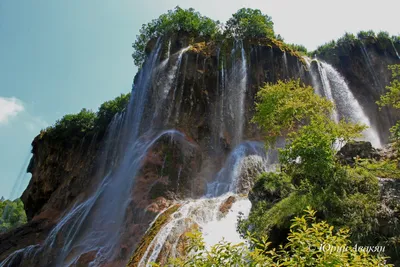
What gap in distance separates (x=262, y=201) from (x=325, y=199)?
258 cm

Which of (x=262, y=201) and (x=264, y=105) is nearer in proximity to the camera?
(x=262, y=201)

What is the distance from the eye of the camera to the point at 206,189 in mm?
18250

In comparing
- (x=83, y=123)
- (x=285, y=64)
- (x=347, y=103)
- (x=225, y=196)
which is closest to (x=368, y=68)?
(x=347, y=103)

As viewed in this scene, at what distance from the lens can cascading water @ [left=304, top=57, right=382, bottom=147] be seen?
A: 2294cm

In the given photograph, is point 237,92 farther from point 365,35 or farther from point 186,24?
point 365,35

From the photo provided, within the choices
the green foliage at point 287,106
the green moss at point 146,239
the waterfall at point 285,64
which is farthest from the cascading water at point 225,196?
the green foliage at point 287,106

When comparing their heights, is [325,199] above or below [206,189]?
below

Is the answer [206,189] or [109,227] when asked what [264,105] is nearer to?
[206,189]

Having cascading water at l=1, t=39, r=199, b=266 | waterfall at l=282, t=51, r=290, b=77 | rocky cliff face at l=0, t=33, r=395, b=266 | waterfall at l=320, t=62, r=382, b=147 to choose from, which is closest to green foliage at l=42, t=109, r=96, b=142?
rocky cliff face at l=0, t=33, r=395, b=266

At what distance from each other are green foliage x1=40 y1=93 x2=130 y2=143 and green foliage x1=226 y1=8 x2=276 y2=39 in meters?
13.0

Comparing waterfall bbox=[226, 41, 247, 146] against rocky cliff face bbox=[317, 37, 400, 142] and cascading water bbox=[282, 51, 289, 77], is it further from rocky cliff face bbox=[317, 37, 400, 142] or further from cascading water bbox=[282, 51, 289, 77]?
rocky cliff face bbox=[317, 37, 400, 142]

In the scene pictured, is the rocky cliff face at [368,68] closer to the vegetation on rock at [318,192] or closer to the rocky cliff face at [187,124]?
the rocky cliff face at [187,124]

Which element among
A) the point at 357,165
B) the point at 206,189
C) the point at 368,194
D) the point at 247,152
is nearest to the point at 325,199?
the point at 368,194

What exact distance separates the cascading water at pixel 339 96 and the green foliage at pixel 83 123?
58.8 feet
